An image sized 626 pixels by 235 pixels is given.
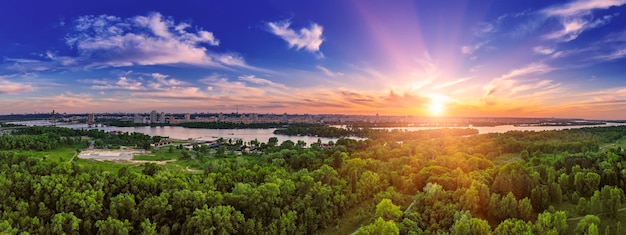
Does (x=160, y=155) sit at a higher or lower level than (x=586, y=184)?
lower

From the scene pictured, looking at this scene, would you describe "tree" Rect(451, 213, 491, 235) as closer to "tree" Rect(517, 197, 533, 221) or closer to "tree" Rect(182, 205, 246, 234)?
"tree" Rect(517, 197, 533, 221)

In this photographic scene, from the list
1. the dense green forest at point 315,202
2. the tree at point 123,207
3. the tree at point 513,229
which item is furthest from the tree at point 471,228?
the tree at point 123,207

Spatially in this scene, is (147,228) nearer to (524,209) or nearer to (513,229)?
(513,229)

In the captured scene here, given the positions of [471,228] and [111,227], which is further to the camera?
[471,228]

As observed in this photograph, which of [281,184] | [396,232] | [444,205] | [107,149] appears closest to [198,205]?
[281,184]

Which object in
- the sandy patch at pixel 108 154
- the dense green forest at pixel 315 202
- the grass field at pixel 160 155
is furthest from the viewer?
the grass field at pixel 160 155

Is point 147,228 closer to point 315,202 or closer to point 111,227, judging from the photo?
point 111,227

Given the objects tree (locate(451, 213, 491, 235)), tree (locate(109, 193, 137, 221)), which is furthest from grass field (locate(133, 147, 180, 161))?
tree (locate(451, 213, 491, 235))

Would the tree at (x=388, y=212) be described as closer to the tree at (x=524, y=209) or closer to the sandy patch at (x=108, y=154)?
the tree at (x=524, y=209)

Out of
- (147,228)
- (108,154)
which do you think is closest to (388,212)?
(147,228)

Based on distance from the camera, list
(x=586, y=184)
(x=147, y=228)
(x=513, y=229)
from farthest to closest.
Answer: (x=586, y=184)
(x=147, y=228)
(x=513, y=229)

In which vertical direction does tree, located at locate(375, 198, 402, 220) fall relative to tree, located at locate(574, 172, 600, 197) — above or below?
below

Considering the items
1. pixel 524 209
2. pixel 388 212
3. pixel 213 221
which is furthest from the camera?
pixel 524 209

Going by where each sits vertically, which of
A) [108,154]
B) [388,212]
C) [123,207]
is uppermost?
[108,154]
